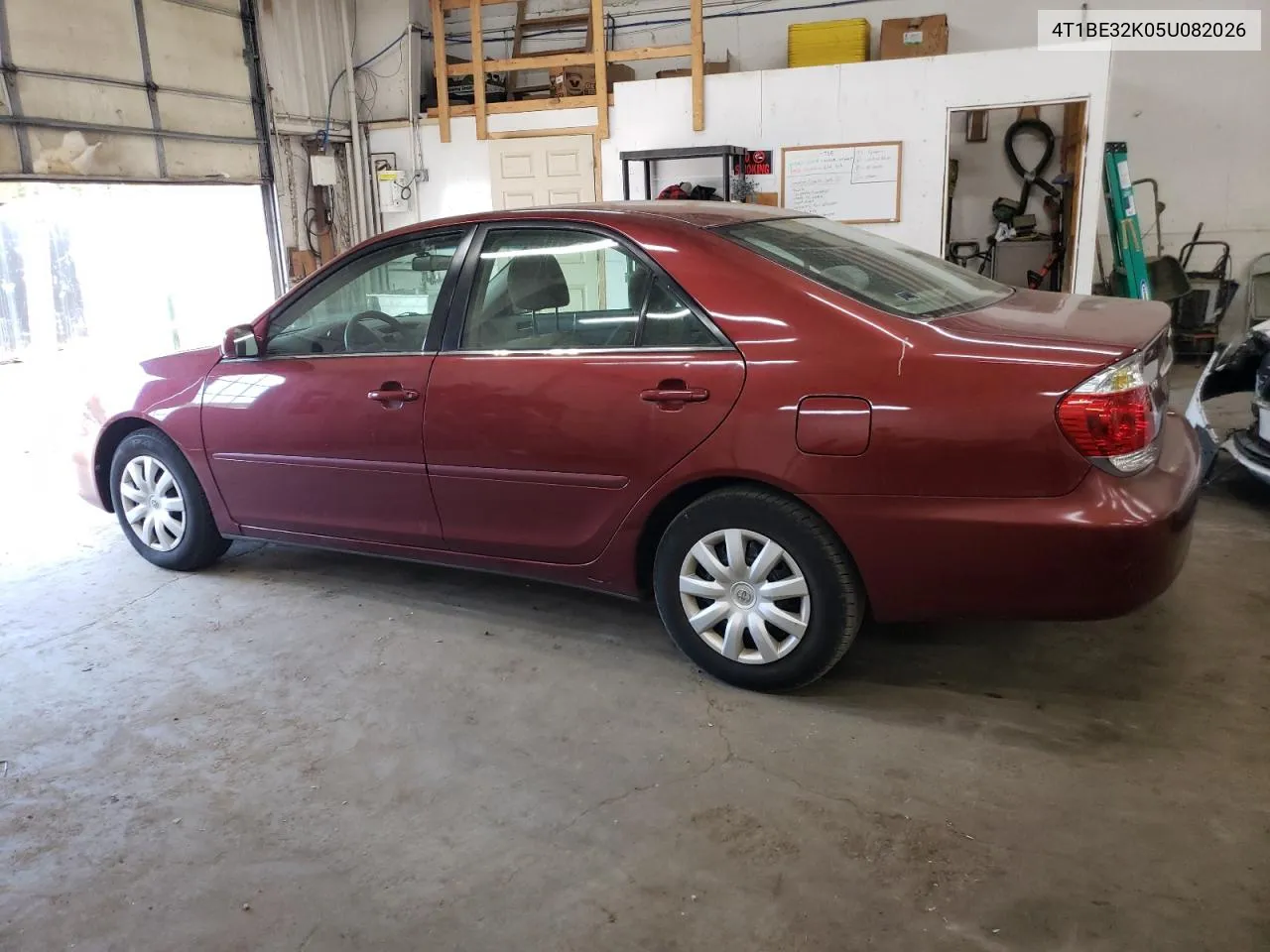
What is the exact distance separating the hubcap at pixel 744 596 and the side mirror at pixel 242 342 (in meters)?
1.84

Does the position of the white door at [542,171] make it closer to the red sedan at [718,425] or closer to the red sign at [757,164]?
the red sign at [757,164]

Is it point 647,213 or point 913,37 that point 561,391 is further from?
point 913,37

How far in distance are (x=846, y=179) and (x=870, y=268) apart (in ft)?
16.6

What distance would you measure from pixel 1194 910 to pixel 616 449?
1.71 metres

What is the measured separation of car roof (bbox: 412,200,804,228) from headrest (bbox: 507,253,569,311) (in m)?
0.14

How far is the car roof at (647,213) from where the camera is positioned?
115 inches

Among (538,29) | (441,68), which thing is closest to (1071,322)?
(441,68)

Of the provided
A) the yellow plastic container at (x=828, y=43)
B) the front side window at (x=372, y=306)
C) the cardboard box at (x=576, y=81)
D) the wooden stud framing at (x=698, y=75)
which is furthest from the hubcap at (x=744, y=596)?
the cardboard box at (x=576, y=81)

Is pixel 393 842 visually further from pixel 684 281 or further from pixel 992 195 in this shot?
pixel 992 195

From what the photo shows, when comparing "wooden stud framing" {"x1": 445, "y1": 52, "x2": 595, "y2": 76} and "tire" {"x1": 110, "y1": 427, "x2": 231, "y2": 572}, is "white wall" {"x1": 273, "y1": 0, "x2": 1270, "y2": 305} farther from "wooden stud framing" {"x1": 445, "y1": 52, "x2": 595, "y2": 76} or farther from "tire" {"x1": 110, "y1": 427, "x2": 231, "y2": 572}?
"tire" {"x1": 110, "y1": 427, "x2": 231, "y2": 572}

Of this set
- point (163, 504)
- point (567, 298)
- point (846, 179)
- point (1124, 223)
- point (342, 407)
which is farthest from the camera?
point (1124, 223)

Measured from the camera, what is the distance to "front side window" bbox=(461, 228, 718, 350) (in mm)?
2768

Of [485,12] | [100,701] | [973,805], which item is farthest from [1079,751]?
[485,12]

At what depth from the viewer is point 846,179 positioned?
24.8 feet
